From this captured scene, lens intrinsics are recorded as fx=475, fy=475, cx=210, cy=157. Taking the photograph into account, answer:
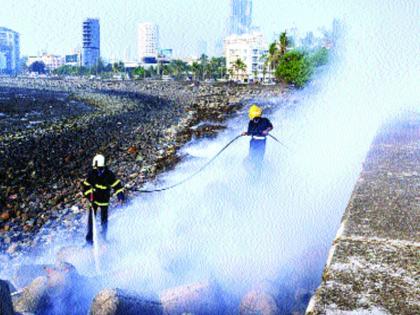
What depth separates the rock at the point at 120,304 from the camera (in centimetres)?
352

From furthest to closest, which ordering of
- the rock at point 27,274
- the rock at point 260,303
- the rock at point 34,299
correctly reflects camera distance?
the rock at point 27,274 → the rock at point 34,299 → the rock at point 260,303

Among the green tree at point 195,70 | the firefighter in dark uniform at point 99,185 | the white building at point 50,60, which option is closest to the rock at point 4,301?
the firefighter in dark uniform at point 99,185

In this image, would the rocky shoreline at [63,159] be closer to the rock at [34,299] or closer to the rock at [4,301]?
the rock at [34,299]

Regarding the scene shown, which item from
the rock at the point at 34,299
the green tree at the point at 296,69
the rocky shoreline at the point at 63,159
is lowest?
the rocky shoreline at the point at 63,159

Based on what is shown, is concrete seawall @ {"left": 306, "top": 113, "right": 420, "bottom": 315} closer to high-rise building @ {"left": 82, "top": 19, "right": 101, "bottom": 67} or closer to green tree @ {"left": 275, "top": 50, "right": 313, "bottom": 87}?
green tree @ {"left": 275, "top": 50, "right": 313, "bottom": 87}

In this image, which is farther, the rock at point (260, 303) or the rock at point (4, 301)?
the rock at point (260, 303)

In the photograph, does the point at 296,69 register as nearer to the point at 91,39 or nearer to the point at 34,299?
the point at 34,299

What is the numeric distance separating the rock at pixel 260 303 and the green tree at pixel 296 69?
43818 mm

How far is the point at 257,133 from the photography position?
725 cm

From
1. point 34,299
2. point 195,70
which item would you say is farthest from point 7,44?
point 34,299

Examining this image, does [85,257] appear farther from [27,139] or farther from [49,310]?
[27,139]

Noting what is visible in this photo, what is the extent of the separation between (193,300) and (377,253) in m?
1.66

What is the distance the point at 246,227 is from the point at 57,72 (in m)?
157

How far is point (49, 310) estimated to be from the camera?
13.7 ft
